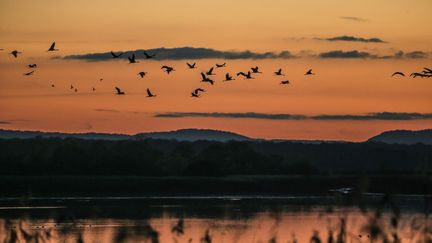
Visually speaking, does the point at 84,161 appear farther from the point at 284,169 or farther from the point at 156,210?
the point at 156,210

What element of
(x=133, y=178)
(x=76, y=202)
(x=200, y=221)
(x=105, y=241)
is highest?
(x=133, y=178)

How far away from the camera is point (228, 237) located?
33.5m

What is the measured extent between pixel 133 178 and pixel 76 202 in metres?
17.1

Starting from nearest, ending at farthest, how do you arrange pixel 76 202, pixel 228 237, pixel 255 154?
pixel 228 237 < pixel 76 202 < pixel 255 154

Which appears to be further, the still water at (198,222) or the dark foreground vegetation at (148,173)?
the dark foreground vegetation at (148,173)

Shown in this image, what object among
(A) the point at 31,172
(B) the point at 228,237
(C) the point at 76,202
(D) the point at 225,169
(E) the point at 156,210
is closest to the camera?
(B) the point at 228,237

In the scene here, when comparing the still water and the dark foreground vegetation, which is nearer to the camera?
the still water

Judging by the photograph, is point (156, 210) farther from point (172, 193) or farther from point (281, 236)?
point (172, 193)

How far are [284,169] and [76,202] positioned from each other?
91.6ft

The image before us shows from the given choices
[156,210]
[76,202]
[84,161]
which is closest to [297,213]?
[156,210]

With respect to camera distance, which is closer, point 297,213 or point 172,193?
point 297,213

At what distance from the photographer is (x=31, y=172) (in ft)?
247

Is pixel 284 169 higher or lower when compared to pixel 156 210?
higher

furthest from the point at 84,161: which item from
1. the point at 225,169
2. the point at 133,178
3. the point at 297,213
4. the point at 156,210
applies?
the point at 297,213
